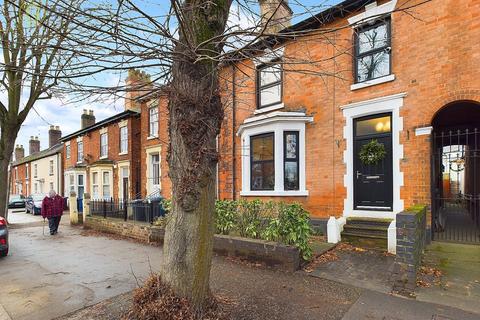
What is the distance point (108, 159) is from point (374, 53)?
17.0 metres

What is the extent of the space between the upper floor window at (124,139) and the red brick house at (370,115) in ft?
32.7

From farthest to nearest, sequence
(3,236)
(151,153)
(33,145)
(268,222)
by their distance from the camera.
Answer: (33,145) < (151,153) < (3,236) < (268,222)

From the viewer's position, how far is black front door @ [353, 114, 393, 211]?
24.4 feet

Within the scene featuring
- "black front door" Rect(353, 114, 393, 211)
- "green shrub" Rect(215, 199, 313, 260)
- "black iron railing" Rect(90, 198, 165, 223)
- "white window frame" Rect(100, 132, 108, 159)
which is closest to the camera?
"green shrub" Rect(215, 199, 313, 260)

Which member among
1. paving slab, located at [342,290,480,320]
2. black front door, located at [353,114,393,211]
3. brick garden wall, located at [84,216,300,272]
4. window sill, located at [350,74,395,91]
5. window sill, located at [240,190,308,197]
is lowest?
paving slab, located at [342,290,480,320]

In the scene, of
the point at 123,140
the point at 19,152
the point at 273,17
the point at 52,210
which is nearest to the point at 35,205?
the point at 123,140

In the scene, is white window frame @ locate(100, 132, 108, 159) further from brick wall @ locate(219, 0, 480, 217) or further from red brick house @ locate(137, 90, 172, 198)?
brick wall @ locate(219, 0, 480, 217)

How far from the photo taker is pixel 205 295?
330 cm

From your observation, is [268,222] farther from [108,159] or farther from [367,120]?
[108,159]

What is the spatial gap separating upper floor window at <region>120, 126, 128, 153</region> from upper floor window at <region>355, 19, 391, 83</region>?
14.1 m

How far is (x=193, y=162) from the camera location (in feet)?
10.7

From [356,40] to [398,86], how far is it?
5.89 feet

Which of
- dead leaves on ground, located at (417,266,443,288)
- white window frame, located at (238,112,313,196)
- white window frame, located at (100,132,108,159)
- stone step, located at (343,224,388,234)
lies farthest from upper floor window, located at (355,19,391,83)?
white window frame, located at (100,132,108,159)

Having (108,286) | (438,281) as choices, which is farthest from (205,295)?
(438,281)
